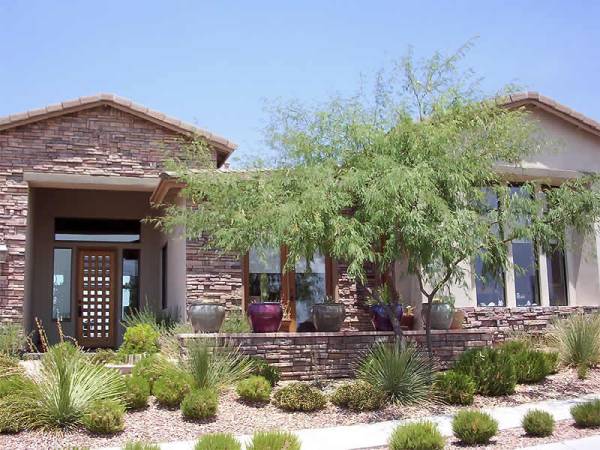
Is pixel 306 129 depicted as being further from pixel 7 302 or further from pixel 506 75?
pixel 7 302

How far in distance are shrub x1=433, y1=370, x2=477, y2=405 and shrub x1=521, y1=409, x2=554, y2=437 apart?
6.03ft

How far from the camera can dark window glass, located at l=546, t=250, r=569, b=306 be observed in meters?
16.6

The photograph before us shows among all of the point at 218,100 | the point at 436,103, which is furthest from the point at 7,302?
the point at 436,103

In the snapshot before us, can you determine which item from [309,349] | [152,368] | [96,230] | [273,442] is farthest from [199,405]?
[96,230]

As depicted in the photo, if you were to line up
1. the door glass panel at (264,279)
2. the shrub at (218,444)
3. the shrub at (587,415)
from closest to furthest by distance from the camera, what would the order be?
the shrub at (218,444) → the shrub at (587,415) → the door glass panel at (264,279)

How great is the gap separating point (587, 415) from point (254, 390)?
4.63 m

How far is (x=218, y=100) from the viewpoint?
14.3 meters

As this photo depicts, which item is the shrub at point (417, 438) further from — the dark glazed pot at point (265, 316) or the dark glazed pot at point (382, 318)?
the dark glazed pot at point (382, 318)

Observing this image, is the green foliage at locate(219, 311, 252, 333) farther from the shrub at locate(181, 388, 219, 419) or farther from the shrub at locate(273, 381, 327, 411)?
the shrub at locate(181, 388, 219, 419)

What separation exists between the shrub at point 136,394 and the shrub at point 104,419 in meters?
0.63

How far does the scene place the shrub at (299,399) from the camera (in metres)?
10.2

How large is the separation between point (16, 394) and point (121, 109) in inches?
358

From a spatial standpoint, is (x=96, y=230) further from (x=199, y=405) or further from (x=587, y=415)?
(x=587, y=415)


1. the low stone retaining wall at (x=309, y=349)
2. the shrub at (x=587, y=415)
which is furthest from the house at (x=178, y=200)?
the shrub at (x=587, y=415)
